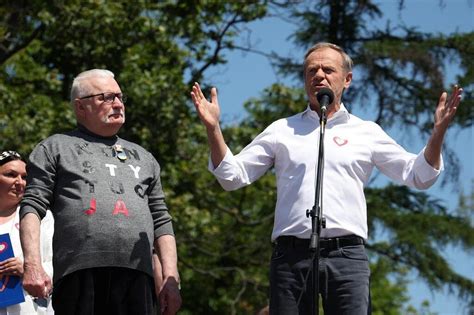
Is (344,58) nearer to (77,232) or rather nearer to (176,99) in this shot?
(77,232)

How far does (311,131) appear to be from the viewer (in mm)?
5812

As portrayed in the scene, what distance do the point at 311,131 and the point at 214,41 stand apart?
43.4 feet

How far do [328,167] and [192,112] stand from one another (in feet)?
41.8

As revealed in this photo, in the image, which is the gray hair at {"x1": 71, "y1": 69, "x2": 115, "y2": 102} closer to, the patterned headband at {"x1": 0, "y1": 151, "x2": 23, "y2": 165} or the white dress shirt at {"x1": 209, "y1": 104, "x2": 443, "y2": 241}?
the white dress shirt at {"x1": 209, "y1": 104, "x2": 443, "y2": 241}

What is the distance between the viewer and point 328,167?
221 inches

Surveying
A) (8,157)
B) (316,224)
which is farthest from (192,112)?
(316,224)

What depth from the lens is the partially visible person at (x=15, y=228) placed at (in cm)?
671

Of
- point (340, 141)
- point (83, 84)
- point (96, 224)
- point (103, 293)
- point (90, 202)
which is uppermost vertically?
point (83, 84)

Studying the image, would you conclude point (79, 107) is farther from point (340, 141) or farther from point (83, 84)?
point (340, 141)

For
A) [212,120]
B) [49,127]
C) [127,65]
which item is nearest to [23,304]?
[212,120]

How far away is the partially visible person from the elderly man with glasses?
1.03 meters

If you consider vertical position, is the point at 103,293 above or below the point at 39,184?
below

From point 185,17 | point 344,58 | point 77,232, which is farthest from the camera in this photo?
point 185,17

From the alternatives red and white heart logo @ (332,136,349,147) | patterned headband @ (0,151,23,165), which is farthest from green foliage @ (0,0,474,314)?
red and white heart logo @ (332,136,349,147)
